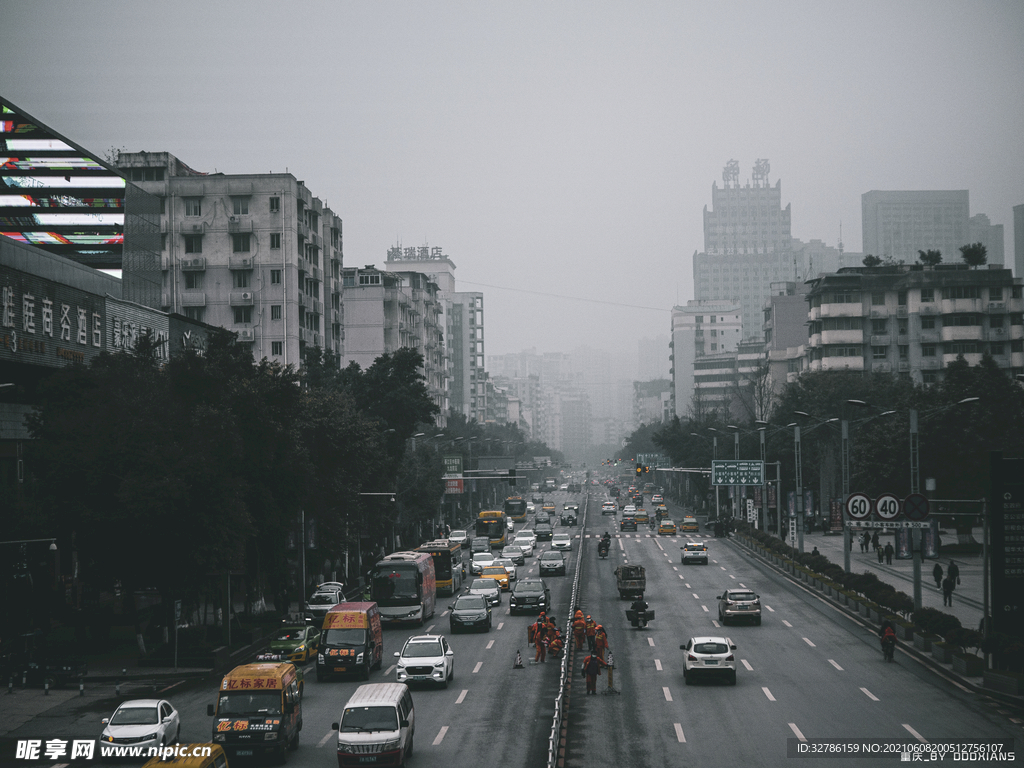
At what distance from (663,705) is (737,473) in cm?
5783

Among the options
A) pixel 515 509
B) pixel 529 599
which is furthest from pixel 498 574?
pixel 515 509

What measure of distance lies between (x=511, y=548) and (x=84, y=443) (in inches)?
1782

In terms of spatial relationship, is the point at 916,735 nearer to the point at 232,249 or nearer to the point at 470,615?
the point at 470,615

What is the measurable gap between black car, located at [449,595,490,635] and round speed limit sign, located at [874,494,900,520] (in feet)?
56.2

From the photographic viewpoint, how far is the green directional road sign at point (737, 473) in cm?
8631

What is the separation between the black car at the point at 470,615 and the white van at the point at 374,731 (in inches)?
885

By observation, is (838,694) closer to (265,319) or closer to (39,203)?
(39,203)

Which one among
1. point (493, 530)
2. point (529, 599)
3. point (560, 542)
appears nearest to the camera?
point (529, 599)

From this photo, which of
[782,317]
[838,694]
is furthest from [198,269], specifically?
[782,317]

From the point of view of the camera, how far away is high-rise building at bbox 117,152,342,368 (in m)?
93.8

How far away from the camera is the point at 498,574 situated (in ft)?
211

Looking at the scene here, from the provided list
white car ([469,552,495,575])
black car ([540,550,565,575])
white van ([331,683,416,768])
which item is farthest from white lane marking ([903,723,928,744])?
white car ([469,552,495,575])


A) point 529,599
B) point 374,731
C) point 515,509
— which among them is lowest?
point 529,599

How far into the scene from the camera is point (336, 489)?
55844 mm
